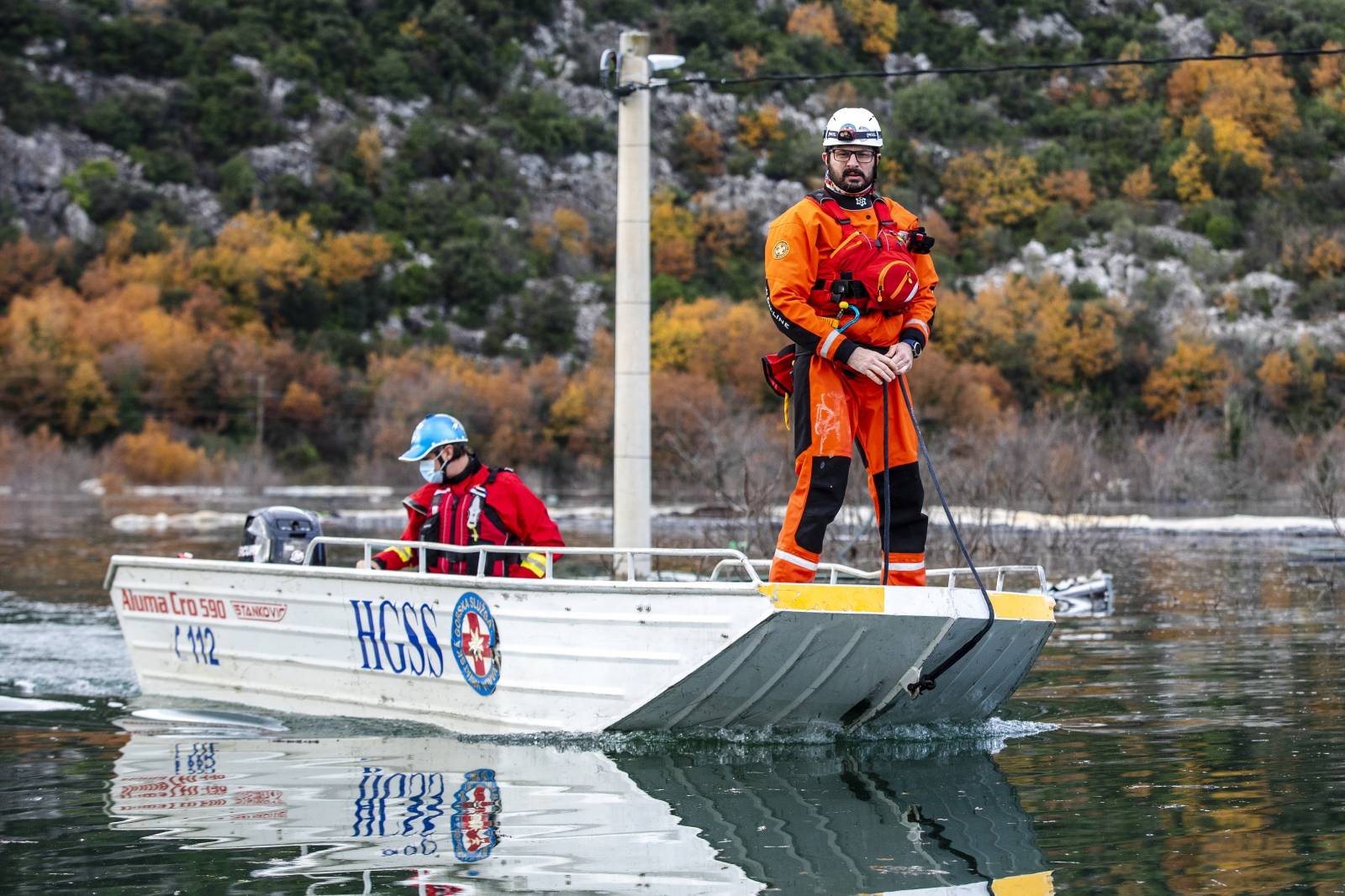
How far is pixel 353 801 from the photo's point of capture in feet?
26.8

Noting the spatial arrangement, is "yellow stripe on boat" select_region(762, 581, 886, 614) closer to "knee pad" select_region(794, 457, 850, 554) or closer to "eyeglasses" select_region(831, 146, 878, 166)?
"knee pad" select_region(794, 457, 850, 554)

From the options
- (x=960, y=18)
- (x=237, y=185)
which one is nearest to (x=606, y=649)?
(x=237, y=185)

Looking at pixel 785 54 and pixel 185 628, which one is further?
pixel 785 54

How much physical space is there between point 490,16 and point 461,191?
18553mm

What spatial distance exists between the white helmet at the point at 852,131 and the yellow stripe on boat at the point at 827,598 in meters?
2.10

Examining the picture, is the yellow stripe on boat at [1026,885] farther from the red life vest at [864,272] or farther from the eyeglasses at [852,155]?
the eyeglasses at [852,155]

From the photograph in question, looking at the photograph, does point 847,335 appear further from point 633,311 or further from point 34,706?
point 633,311

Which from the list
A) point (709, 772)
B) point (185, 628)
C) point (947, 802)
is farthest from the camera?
point (185, 628)

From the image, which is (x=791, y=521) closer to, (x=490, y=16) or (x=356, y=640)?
(x=356, y=640)

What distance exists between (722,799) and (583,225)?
8163cm

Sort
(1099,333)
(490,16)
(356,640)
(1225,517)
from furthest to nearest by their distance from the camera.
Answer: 1. (490,16)
2. (1099,333)
3. (1225,517)
4. (356,640)

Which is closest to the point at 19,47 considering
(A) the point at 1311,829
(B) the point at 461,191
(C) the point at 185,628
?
(B) the point at 461,191

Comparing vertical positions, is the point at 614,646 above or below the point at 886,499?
below

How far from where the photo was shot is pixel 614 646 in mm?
9336
